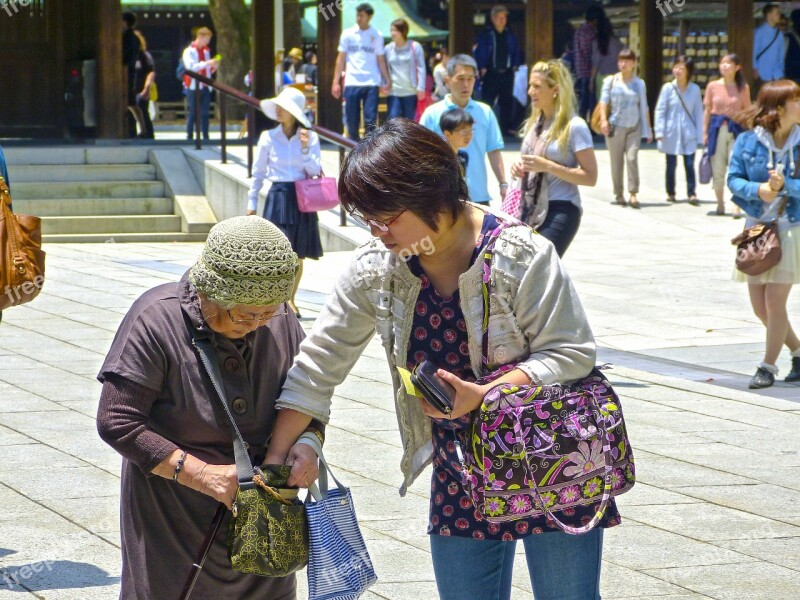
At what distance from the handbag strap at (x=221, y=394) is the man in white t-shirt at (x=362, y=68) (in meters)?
14.4

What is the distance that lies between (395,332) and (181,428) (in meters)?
0.51

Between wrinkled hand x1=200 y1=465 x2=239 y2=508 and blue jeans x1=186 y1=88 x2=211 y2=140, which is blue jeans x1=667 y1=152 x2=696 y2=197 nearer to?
blue jeans x1=186 y1=88 x2=211 y2=140

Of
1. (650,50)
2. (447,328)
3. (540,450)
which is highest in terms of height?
(650,50)

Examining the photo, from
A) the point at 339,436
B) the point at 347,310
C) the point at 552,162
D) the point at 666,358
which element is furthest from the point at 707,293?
the point at 347,310

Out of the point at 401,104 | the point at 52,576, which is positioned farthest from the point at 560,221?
the point at 401,104

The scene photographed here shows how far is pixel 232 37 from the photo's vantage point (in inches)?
1037

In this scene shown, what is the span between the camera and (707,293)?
11500 millimetres

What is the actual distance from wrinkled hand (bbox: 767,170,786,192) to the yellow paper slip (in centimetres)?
516

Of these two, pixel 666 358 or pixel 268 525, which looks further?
pixel 666 358

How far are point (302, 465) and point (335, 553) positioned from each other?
20 centimetres

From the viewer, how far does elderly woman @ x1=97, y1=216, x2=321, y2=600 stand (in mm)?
2895

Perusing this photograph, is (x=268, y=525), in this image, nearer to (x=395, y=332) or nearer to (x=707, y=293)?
(x=395, y=332)

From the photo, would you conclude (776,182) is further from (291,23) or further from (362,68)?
(291,23)

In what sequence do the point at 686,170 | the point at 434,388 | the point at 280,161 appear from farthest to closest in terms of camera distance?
1. the point at 686,170
2. the point at 280,161
3. the point at 434,388
